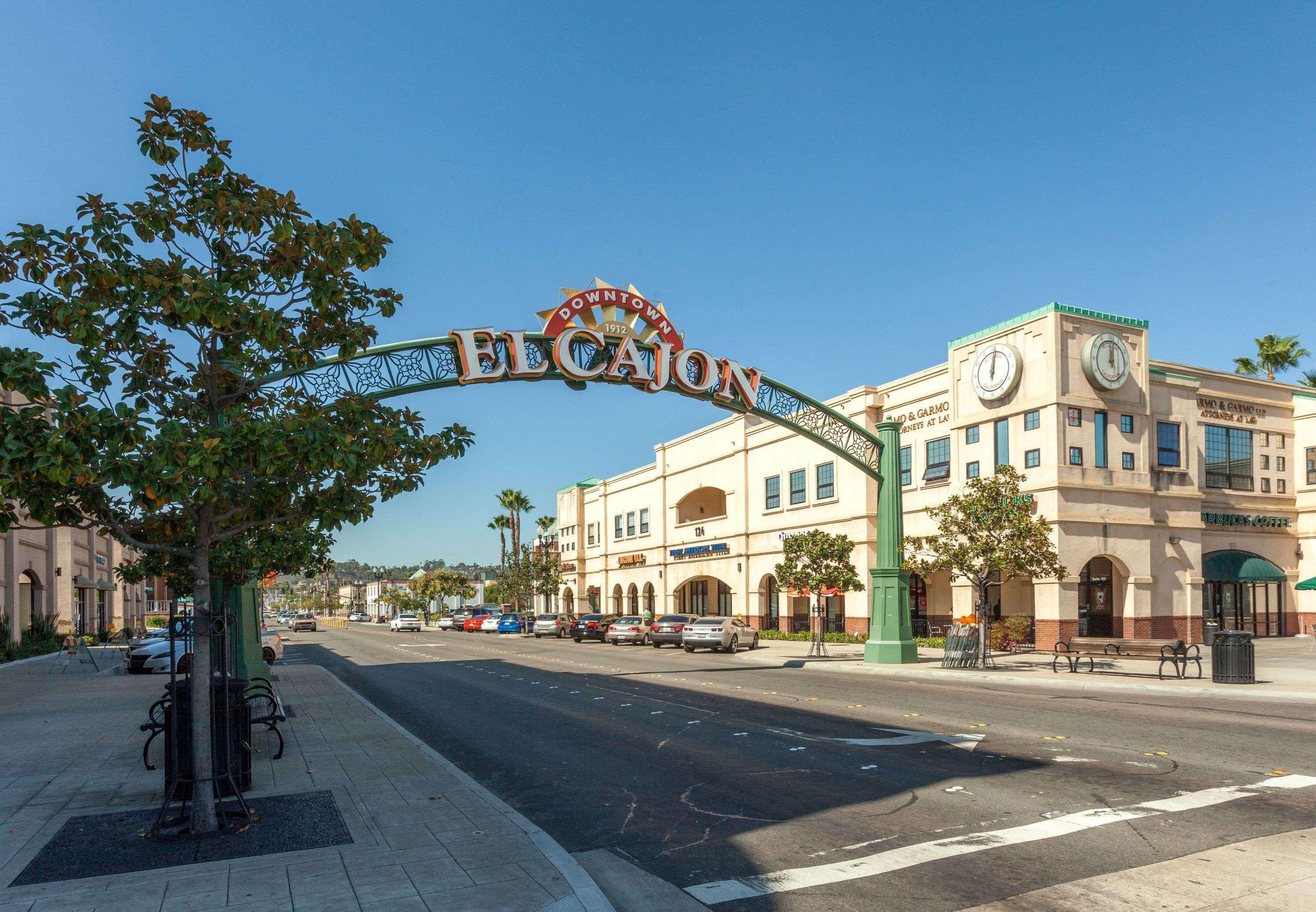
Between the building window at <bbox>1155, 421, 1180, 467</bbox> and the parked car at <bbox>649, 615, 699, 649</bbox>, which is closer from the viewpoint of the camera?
the building window at <bbox>1155, 421, 1180, 467</bbox>

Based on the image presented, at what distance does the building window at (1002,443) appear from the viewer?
33500 millimetres

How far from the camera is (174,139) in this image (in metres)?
8.23

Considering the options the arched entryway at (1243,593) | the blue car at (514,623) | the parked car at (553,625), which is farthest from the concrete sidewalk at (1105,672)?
the blue car at (514,623)

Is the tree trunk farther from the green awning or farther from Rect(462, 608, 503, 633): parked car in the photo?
Rect(462, 608, 503, 633): parked car

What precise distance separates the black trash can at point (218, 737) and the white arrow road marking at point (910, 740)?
7.51m

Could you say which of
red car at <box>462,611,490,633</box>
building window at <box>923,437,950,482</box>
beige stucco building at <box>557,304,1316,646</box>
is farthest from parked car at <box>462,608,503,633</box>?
building window at <box>923,437,950,482</box>

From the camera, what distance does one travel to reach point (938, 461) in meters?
36.9

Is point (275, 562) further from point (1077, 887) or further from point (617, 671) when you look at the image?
point (1077, 887)

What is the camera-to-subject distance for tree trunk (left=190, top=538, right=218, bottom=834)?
8062mm

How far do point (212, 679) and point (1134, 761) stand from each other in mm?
10489

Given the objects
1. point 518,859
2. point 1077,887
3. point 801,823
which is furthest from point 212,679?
point 1077,887

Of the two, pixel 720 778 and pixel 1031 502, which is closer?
pixel 720 778

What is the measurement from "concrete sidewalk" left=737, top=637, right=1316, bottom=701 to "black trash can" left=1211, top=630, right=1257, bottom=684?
24 cm

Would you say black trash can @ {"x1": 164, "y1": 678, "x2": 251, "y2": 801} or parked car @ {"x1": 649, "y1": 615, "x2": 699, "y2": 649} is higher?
black trash can @ {"x1": 164, "y1": 678, "x2": 251, "y2": 801}
